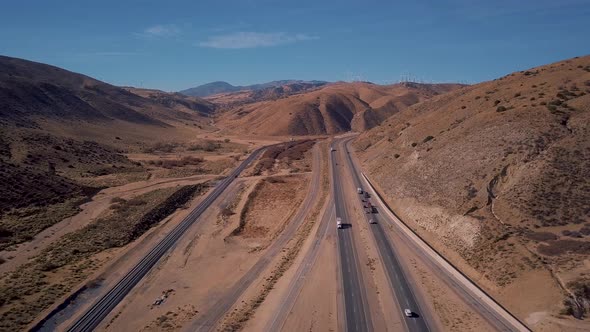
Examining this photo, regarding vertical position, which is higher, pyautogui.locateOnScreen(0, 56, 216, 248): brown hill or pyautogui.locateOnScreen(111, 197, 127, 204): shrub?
pyautogui.locateOnScreen(0, 56, 216, 248): brown hill

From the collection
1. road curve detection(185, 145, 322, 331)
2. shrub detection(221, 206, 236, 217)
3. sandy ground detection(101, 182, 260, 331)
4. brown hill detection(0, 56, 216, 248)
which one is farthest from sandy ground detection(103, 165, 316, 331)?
brown hill detection(0, 56, 216, 248)

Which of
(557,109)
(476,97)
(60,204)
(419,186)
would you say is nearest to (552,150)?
(557,109)

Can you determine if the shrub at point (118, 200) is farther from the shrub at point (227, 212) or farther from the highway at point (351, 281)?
the highway at point (351, 281)

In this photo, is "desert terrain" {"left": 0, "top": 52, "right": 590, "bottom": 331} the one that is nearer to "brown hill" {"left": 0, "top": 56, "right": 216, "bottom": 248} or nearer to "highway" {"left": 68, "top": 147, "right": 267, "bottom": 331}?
"highway" {"left": 68, "top": 147, "right": 267, "bottom": 331}

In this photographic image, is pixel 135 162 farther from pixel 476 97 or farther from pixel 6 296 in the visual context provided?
pixel 476 97

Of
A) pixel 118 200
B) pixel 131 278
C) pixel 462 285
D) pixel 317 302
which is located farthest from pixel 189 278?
pixel 118 200
